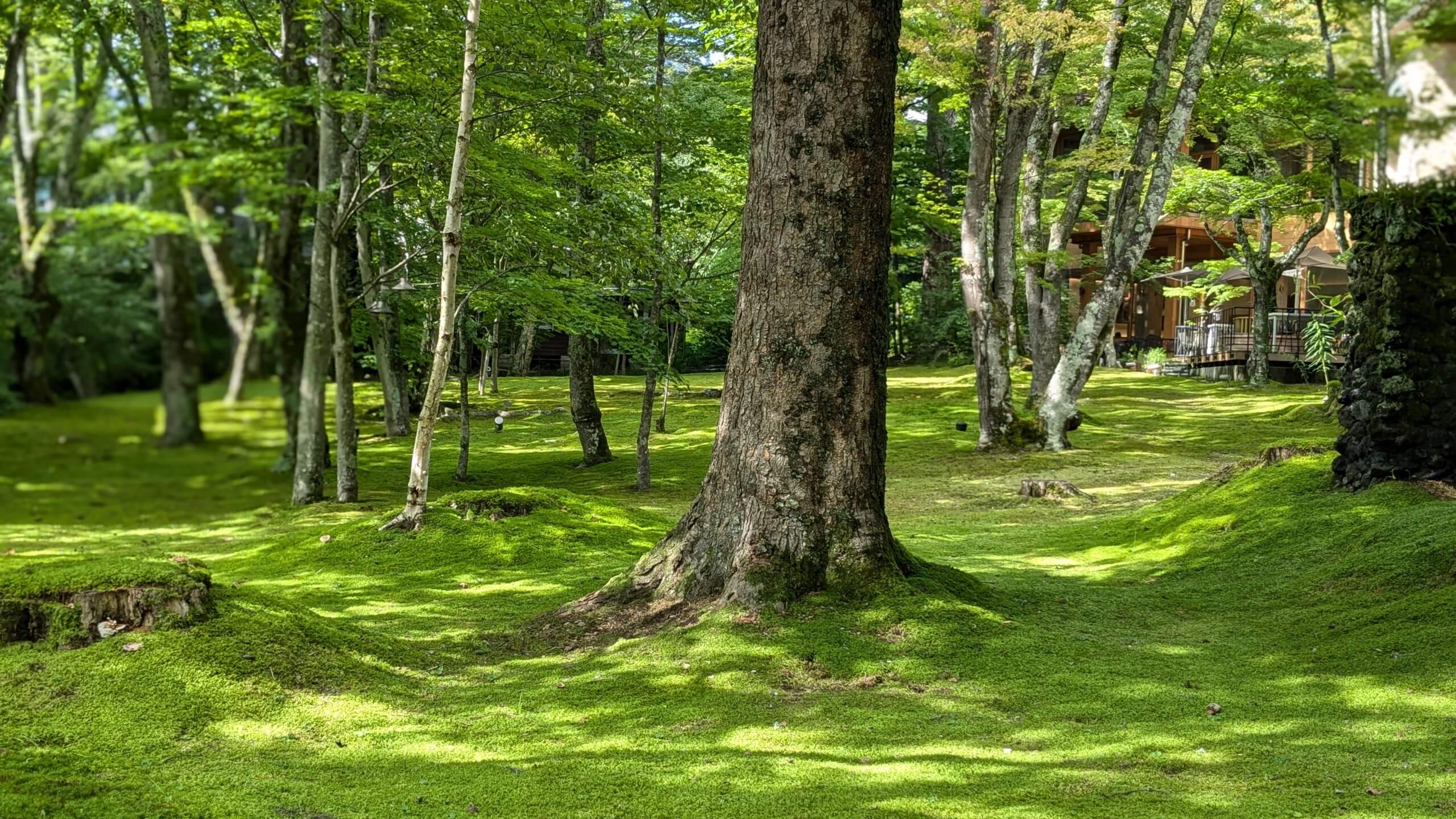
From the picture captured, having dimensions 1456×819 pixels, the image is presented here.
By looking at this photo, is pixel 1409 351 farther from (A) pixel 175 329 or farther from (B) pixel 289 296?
(A) pixel 175 329

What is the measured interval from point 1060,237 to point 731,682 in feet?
50.1

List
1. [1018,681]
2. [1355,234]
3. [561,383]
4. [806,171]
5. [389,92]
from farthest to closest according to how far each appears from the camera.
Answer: [561,383], [389,92], [1355,234], [806,171], [1018,681]

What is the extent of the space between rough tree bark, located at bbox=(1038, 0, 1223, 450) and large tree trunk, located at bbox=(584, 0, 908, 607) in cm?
919

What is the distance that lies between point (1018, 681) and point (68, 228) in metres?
4.93

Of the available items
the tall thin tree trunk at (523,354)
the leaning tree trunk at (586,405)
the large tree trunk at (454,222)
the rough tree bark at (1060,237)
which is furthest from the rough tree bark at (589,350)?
the tall thin tree trunk at (523,354)

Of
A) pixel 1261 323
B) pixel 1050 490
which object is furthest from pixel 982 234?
pixel 1261 323

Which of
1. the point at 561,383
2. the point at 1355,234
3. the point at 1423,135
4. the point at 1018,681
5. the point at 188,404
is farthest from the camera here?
the point at 561,383

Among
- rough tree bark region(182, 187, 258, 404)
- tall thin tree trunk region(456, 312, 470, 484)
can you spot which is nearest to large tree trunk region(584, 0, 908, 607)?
rough tree bark region(182, 187, 258, 404)

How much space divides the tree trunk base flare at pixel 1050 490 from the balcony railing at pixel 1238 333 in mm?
13511

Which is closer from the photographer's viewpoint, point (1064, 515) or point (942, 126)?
point (1064, 515)

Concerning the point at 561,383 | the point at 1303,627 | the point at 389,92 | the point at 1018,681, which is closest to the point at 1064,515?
the point at 1303,627

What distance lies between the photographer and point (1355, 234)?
877 cm

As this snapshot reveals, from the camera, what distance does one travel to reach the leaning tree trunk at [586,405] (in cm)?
1648

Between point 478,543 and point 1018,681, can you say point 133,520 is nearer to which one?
point 1018,681
